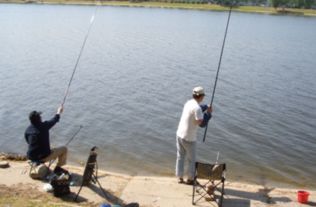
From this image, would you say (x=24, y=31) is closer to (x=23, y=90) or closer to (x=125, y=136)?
(x=23, y=90)

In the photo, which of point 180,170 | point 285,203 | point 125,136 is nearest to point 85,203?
point 180,170

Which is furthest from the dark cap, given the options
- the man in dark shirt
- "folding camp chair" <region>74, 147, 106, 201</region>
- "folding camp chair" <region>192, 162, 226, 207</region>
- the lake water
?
the lake water

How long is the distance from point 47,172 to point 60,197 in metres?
1.20

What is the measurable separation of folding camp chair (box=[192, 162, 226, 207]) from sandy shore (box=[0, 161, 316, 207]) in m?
0.16

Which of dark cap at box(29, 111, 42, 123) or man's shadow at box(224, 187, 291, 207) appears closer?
man's shadow at box(224, 187, 291, 207)

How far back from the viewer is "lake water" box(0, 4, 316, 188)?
14.6 metres

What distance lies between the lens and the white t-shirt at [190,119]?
31.8 ft

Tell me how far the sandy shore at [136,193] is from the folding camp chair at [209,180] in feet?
0.51

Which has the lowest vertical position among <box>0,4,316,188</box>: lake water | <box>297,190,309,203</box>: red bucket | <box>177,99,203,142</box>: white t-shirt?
<box>0,4,316,188</box>: lake water

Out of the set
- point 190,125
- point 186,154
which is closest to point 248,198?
point 186,154

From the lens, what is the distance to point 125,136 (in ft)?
53.8

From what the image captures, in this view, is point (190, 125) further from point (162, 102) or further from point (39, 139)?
point (162, 102)

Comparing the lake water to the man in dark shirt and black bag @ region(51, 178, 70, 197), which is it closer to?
the man in dark shirt

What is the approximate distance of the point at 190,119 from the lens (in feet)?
32.2
